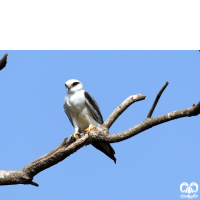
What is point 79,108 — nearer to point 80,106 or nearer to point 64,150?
point 80,106

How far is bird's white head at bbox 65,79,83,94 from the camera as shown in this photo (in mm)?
7754

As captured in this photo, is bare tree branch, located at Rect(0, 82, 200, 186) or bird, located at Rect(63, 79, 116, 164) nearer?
bare tree branch, located at Rect(0, 82, 200, 186)

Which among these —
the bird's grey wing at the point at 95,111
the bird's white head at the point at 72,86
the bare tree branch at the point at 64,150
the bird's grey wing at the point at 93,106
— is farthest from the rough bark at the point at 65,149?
the bird's white head at the point at 72,86

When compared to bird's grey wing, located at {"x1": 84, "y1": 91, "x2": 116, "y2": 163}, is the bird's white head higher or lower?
higher

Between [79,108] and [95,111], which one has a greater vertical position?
[79,108]

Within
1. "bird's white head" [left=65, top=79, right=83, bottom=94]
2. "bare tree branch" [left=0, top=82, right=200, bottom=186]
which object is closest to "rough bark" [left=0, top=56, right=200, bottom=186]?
"bare tree branch" [left=0, top=82, right=200, bottom=186]

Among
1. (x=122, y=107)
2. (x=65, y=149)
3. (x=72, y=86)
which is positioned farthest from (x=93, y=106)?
(x=65, y=149)

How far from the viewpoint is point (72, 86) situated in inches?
306

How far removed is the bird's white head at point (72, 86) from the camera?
305 inches

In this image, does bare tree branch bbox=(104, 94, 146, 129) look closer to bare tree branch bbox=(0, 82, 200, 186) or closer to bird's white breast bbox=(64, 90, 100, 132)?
bare tree branch bbox=(0, 82, 200, 186)
